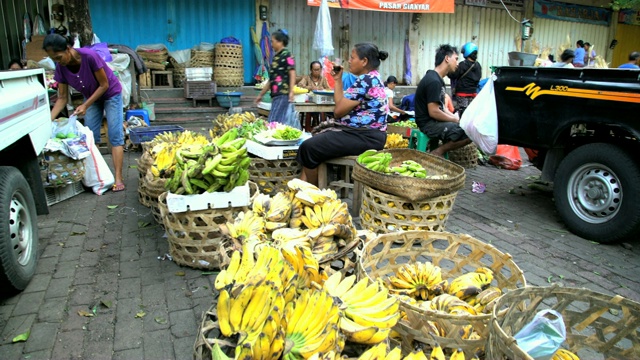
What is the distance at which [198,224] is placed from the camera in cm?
343

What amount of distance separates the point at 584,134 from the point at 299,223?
374 cm

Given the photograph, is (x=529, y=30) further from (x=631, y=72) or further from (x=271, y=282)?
(x=271, y=282)

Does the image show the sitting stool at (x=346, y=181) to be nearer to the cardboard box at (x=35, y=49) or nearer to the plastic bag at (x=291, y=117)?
the plastic bag at (x=291, y=117)

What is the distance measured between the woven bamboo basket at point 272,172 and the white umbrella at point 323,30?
20.3 feet

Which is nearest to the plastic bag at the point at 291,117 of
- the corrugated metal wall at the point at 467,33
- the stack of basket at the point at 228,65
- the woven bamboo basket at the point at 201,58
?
the stack of basket at the point at 228,65

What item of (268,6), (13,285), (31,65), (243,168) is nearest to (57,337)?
(13,285)

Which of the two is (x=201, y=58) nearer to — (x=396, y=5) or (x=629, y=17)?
(x=396, y=5)

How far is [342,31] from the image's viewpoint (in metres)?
12.2

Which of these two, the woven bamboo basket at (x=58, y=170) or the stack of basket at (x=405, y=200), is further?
the woven bamboo basket at (x=58, y=170)

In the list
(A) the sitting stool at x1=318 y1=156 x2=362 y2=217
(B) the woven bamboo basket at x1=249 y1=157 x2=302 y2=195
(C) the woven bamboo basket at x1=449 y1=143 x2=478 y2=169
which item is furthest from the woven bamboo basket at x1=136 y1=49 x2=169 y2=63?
(C) the woven bamboo basket at x1=449 y1=143 x2=478 y2=169

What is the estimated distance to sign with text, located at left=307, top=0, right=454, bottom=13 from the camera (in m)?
10.7

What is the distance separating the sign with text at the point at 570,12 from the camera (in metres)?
14.9

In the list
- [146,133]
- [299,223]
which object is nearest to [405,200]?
[299,223]

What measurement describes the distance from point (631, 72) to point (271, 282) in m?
4.13
